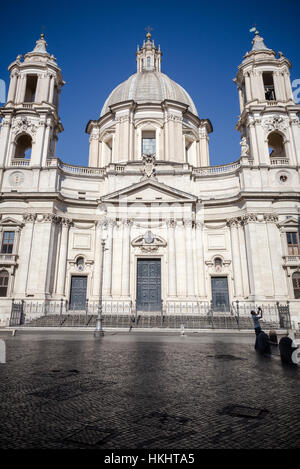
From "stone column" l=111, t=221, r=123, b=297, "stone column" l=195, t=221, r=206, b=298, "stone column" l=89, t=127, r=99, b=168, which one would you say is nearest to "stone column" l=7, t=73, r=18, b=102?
"stone column" l=89, t=127, r=99, b=168

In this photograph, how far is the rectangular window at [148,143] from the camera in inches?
1361

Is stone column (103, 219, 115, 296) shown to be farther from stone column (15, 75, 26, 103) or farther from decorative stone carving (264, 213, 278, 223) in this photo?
stone column (15, 75, 26, 103)

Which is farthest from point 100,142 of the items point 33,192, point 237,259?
point 237,259

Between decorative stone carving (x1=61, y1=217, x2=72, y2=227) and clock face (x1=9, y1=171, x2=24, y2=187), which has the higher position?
clock face (x1=9, y1=171, x2=24, y2=187)

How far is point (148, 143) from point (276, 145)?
46.6 feet

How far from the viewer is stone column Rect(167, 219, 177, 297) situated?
2559 cm

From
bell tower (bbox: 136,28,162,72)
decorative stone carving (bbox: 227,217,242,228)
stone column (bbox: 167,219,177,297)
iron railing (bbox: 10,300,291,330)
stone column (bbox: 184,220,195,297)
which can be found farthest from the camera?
bell tower (bbox: 136,28,162,72)

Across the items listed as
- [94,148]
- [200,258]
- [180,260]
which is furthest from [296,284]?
[94,148]

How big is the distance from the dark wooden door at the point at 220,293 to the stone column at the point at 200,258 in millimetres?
1114

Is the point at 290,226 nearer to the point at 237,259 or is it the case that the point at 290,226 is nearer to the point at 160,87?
the point at 237,259

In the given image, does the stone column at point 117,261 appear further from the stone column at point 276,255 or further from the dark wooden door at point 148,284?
the stone column at point 276,255

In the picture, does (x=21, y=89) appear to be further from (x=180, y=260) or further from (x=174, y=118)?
(x=180, y=260)

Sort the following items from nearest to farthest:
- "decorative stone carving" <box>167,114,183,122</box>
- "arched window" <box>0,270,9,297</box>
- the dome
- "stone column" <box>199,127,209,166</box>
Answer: "arched window" <box>0,270,9,297</box>
"decorative stone carving" <box>167,114,183,122</box>
"stone column" <box>199,127,209,166</box>
the dome

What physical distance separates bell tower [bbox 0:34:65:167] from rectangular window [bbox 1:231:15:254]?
22.3 feet
